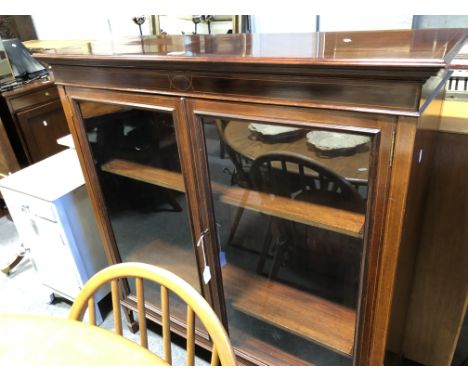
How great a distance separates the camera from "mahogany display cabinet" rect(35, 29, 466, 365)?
26.4 inches

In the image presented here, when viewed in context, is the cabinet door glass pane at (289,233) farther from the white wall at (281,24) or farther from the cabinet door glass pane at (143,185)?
the white wall at (281,24)

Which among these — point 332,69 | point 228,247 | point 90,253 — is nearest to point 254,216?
point 228,247

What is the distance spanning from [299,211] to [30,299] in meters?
1.46

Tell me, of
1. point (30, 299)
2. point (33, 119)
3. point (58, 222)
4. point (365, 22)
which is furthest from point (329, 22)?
point (30, 299)

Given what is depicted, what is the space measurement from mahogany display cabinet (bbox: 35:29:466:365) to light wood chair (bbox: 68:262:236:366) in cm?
31

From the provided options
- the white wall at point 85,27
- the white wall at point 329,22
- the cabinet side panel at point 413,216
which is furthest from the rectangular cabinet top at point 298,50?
the white wall at point 85,27

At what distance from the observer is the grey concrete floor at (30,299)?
1537 millimetres

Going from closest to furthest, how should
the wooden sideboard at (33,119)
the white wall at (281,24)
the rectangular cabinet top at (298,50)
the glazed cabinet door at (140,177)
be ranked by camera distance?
the rectangular cabinet top at (298,50), the glazed cabinet door at (140,177), the white wall at (281,24), the wooden sideboard at (33,119)

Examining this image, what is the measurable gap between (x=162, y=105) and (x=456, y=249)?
36.3 inches

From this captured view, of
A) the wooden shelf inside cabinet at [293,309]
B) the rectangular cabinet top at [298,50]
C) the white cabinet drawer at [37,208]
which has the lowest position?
the wooden shelf inside cabinet at [293,309]

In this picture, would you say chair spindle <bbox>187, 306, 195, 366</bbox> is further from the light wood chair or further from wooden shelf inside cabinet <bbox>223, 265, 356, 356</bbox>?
wooden shelf inside cabinet <bbox>223, 265, 356, 356</bbox>

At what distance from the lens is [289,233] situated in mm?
1061

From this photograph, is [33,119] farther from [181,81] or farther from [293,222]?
[293,222]

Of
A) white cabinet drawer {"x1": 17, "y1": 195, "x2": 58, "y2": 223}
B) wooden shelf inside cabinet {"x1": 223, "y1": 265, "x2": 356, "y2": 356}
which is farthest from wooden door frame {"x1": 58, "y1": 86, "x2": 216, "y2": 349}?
white cabinet drawer {"x1": 17, "y1": 195, "x2": 58, "y2": 223}
